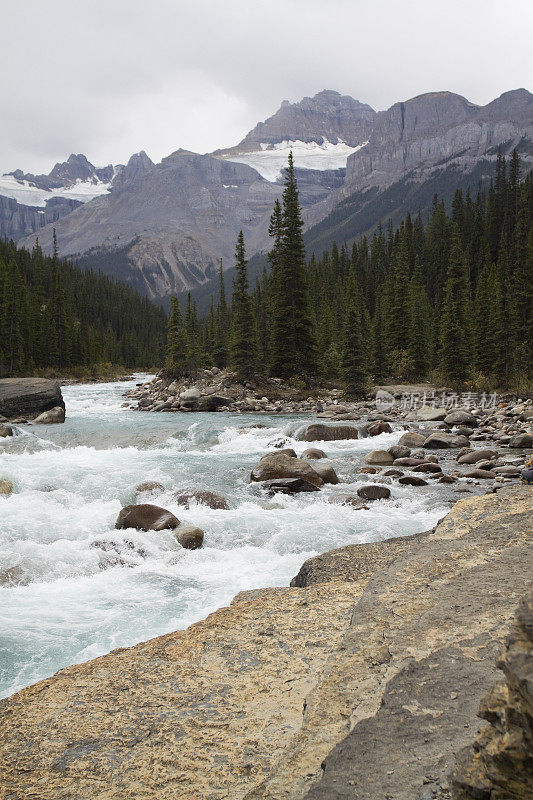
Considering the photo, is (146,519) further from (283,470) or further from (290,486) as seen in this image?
(283,470)

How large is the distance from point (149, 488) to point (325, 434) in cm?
898

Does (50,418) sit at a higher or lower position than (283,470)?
higher

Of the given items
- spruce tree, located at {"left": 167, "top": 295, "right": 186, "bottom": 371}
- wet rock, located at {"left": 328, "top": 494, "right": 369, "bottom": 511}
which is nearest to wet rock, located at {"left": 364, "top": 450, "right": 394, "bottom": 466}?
wet rock, located at {"left": 328, "top": 494, "right": 369, "bottom": 511}

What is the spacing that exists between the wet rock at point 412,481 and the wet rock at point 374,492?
4.33 feet

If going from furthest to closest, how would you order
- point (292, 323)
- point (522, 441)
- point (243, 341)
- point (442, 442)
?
point (292, 323) < point (243, 341) < point (442, 442) < point (522, 441)

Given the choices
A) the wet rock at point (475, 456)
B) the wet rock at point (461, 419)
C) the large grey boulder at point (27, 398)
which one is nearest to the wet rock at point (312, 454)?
the wet rock at point (475, 456)

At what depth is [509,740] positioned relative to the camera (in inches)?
59.8

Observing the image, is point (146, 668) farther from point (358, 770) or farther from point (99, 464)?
point (99, 464)

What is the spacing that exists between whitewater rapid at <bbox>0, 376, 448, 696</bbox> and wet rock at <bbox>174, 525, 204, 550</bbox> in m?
0.17

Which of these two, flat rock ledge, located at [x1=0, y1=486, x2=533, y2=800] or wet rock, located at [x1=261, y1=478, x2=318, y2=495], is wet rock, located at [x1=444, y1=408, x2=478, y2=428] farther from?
flat rock ledge, located at [x1=0, y1=486, x2=533, y2=800]

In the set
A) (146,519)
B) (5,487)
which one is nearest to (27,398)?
(5,487)

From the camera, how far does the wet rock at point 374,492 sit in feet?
37.3

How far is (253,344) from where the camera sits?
3509 cm

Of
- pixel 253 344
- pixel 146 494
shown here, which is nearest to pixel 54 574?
pixel 146 494
